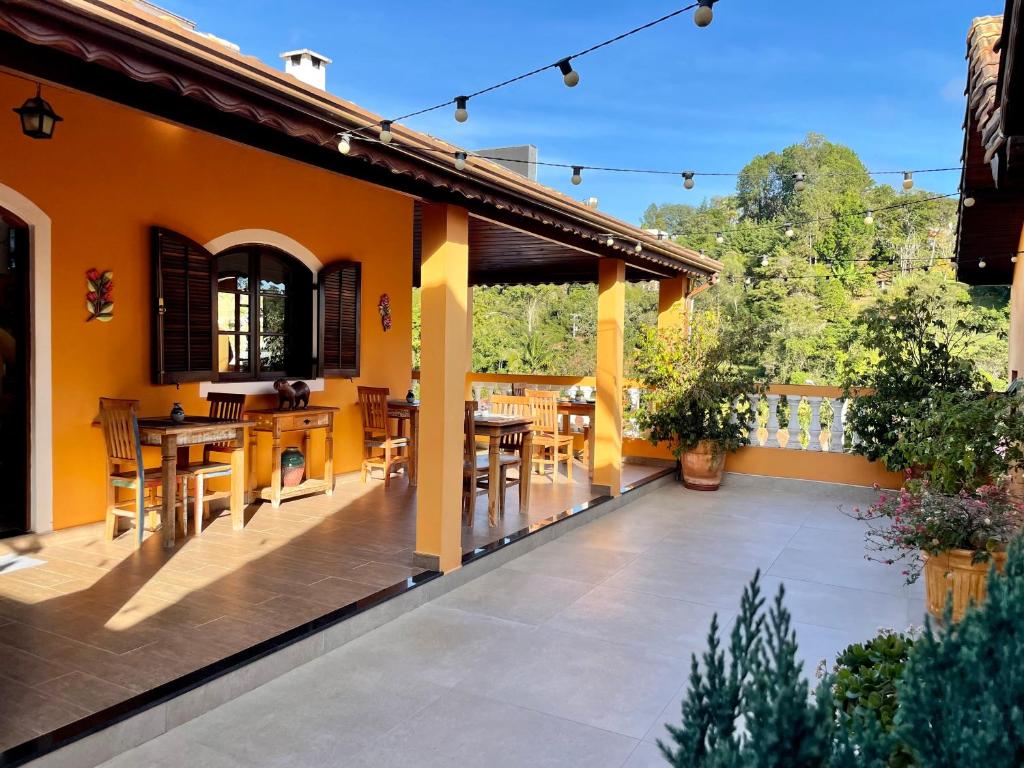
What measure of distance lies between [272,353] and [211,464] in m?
1.79

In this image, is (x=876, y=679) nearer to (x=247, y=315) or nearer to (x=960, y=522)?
(x=960, y=522)

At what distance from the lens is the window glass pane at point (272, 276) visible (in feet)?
23.0

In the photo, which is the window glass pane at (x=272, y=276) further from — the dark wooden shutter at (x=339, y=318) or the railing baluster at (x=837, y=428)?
the railing baluster at (x=837, y=428)

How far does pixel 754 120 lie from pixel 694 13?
4632 centimetres

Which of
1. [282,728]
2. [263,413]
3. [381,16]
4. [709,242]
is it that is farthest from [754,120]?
[282,728]

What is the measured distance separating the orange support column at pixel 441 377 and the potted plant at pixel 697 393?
13.6 ft

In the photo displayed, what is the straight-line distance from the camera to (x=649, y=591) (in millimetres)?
4918

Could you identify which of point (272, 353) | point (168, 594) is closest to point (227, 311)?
point (272, 353)

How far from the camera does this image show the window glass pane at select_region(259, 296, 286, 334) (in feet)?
23.2

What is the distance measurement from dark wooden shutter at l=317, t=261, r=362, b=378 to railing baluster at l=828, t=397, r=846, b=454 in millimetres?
5333

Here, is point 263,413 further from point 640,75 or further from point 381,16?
point 640,75

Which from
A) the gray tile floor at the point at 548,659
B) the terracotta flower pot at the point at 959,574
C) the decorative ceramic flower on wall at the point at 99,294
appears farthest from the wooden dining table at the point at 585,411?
the decorative ceramic flower on wall at the point at 99,294

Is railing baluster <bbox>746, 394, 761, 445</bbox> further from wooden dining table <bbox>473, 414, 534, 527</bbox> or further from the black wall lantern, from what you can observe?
the black wall lantern

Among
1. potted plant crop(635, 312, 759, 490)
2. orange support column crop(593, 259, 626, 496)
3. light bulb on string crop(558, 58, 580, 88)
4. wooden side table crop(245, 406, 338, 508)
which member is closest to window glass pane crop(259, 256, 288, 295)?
wooden side table crop(245, 406, 338, 508)
